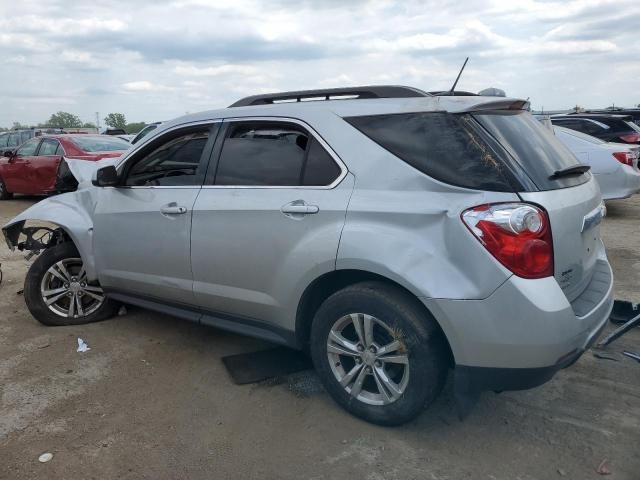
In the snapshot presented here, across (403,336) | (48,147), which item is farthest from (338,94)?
(48,147)

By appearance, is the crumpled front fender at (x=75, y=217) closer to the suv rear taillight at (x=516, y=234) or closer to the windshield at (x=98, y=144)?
the suv rear taillight at (x=516, y=234)

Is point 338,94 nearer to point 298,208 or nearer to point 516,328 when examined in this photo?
point 298,208

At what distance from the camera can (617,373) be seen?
358 centimetres

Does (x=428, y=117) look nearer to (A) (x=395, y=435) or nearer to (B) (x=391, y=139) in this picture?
(B) (x=391, y=139)

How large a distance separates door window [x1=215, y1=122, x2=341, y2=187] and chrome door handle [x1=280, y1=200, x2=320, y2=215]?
134mm

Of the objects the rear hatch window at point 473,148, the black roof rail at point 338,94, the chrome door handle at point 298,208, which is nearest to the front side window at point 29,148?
the black roof rail at point 338,94

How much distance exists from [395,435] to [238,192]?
1.69 m

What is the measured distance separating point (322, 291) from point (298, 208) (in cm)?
50

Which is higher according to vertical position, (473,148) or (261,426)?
(473,148)

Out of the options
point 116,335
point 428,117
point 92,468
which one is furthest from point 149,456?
point 428,117

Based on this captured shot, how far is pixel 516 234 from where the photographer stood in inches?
99.1

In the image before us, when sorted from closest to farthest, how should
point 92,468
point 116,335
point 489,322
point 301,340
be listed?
point 489,322 → point 92,468 → point 301,340 → point 116,335

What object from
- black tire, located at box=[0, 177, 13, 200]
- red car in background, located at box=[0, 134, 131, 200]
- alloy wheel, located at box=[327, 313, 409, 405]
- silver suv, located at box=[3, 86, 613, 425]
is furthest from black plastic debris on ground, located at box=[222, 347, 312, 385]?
black tire, located at box=[0, 177, 13, 200]

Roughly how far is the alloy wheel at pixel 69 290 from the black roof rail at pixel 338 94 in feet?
6.85
